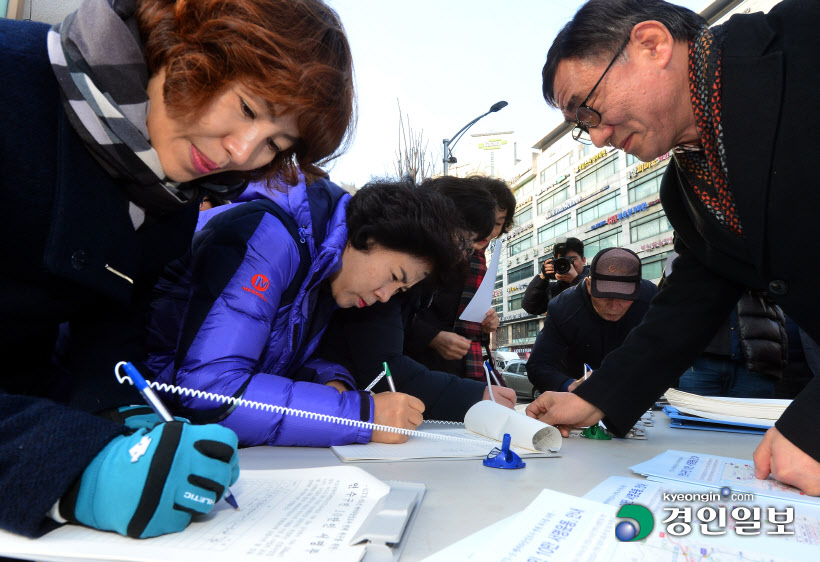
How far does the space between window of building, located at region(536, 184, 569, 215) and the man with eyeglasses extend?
2708 centimetres

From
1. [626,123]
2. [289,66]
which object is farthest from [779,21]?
[289,66]

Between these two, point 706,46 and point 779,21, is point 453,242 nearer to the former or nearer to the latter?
point 706,46

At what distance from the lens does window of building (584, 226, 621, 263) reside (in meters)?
22.1

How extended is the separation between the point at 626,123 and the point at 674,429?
0.89 meters

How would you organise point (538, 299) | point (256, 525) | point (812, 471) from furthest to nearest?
point (538, 299) < point (812, 471) < point (256, 525)

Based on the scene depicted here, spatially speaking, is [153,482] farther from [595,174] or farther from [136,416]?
[595,174]

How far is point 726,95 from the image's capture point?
36.5 inches

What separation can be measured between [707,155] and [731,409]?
2.39 feet

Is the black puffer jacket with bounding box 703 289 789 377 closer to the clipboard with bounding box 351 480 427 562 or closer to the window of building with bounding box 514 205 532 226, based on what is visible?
the clipboard with bounding box 351 480 427 562

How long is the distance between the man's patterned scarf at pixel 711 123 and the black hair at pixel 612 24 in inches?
2.8

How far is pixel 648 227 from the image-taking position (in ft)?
66.6

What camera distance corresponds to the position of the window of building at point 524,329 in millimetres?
28578

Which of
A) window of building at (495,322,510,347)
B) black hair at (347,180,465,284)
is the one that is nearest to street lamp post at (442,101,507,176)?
black hair at (347,180,465,284)

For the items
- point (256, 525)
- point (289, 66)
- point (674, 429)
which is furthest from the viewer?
point (674, 429)
